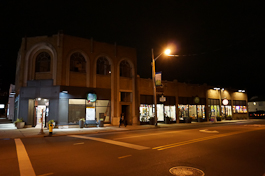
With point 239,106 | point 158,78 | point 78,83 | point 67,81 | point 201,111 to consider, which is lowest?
point 201,111

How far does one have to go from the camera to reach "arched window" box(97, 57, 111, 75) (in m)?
24.4

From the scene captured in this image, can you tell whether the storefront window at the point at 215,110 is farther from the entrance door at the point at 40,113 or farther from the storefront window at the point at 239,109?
the entrance door at the point at 40,113

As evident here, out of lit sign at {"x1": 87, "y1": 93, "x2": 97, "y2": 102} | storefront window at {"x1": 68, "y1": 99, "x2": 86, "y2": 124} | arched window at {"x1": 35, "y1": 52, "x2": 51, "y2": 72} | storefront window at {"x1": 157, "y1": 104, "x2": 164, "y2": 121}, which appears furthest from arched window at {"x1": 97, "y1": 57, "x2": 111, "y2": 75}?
storefront window at {"x1": 157, "y1": 104, "x2": 164, "y2": 121}

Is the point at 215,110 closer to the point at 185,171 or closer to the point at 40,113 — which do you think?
the point at 40,113

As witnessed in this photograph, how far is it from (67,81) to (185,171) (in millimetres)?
18459

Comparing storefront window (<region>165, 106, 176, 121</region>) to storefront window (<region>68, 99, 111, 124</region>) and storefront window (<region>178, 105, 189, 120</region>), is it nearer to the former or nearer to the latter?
storefront window (<region>178, 105, 189, 120</region>)

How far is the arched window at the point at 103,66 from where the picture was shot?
2436 centimetres

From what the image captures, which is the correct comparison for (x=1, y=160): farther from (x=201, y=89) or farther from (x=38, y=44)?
(x=201, y=89)

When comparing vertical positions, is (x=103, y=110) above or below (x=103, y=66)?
below

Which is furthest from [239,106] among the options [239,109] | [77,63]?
[77,63]

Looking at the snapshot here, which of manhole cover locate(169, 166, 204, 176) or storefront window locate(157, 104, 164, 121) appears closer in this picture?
manhole cover locate(169, 166, 204, 176)

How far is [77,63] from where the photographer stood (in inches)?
906

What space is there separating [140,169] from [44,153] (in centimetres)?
483

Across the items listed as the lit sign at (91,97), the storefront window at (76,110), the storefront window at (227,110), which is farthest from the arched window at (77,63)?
the storefront window at (227,110)
